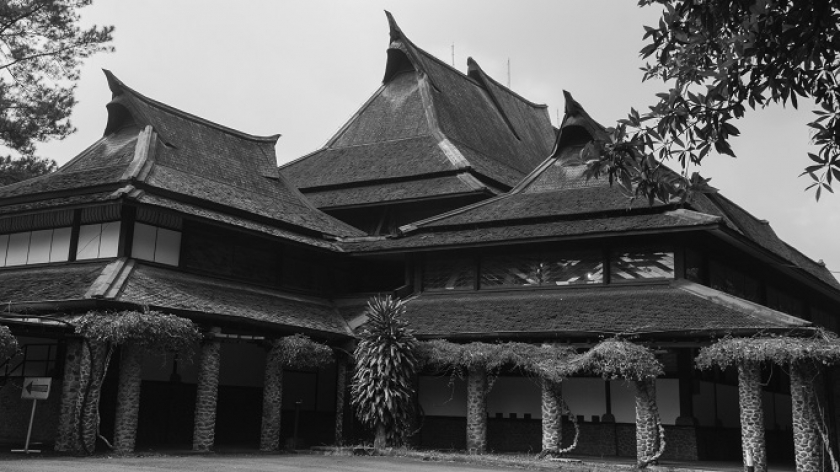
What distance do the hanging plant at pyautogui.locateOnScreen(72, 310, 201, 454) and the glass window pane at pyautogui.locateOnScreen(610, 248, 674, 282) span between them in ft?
39.1

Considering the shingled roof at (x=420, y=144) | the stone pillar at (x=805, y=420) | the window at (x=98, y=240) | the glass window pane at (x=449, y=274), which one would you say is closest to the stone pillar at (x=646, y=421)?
the stone pillar at (x=805, y=420)

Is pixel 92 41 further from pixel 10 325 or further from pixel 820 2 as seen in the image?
pixel 820 2

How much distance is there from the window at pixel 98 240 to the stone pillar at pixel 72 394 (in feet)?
10.6

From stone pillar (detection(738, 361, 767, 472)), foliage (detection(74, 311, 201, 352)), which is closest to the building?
foliage (detection(74, 311, 201, 352))

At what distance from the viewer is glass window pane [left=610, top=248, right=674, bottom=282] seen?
948 inches

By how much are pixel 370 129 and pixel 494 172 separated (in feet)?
22.1

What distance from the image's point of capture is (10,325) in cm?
1986

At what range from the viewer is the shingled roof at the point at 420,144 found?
33.3 metres

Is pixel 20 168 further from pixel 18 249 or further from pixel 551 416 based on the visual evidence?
pixel 551 416

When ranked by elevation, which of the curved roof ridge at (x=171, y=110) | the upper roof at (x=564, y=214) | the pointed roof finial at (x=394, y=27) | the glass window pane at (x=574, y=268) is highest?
the pointed roof finial at (x=394, y=27)

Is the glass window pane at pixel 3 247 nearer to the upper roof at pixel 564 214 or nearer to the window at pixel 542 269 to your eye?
the upper roof at pixel 564 214

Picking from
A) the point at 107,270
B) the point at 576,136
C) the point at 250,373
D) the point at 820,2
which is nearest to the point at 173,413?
the point at 250,373

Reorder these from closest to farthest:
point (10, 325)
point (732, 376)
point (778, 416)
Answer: point (10, 325), point (732, 376), point (778, 416)

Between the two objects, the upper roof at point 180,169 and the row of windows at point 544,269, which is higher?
the upper roof at point 180,169
